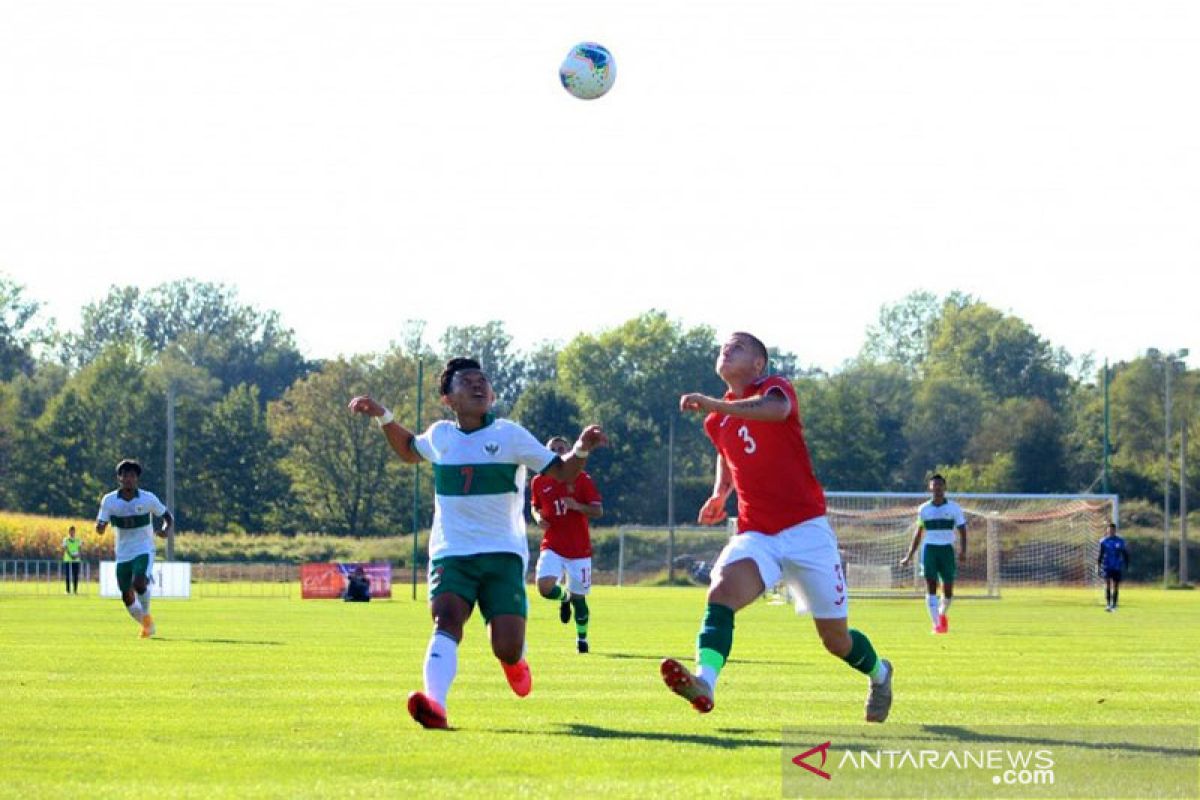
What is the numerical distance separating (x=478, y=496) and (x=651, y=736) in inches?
71.7

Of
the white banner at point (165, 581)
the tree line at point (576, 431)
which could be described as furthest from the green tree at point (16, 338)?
the white banner at point (165, 581)

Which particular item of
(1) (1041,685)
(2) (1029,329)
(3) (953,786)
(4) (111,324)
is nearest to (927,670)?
(1) (1041,685)

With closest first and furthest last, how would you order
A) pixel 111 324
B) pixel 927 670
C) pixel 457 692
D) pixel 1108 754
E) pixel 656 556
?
pixel 1108 754
pixel 457 692
pixel 927 670
pixel 656 556
pixel 111 324

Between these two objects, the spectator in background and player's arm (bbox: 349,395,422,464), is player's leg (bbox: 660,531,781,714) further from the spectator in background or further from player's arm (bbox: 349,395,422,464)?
the spectator in background

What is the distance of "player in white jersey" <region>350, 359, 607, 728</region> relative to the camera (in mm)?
11898

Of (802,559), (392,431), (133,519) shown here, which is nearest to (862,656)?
(802,559)

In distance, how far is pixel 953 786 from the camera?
897cm

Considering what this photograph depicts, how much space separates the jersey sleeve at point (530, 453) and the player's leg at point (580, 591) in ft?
31.8

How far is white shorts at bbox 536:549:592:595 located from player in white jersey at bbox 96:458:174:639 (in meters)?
5.26

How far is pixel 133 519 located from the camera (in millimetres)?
25391

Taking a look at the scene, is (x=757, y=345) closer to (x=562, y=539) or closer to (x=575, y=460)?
(x=575, y=460)

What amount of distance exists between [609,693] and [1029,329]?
134676mm

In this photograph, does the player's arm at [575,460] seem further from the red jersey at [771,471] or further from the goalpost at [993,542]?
the goalpost at [993,542]

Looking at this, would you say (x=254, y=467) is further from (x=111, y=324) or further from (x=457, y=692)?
(x=457, y=692)
